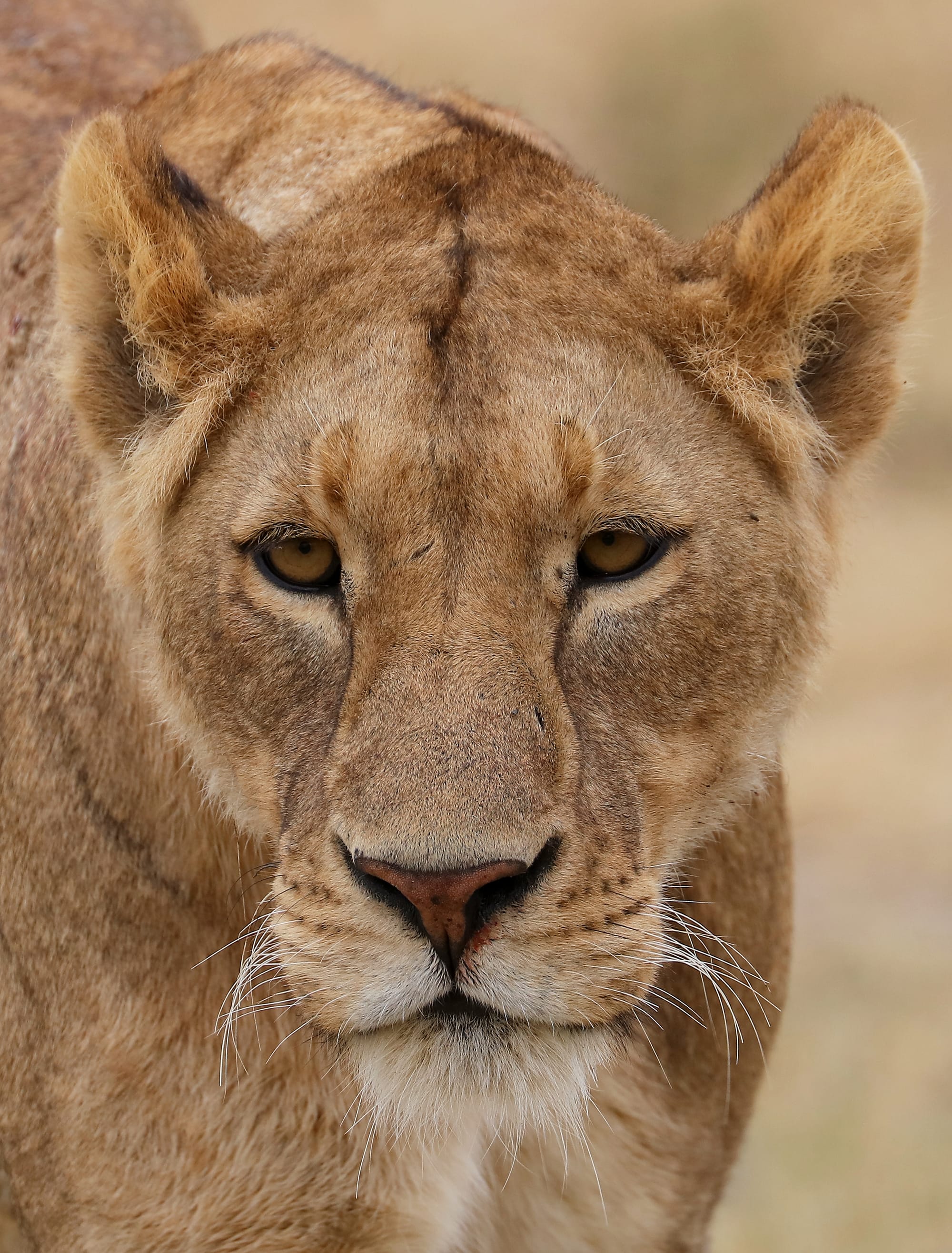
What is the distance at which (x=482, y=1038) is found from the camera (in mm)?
2459

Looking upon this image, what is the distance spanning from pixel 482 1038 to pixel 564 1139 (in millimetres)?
995

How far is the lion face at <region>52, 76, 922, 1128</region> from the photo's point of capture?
2393 millimetres

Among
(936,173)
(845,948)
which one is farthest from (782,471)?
(936,173)

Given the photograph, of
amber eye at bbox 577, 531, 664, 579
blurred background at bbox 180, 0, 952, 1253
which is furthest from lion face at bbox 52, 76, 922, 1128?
blurred background at bbox 180, 0, 952, 1253

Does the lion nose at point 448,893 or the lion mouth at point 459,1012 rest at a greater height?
the lion nose at point 448,893

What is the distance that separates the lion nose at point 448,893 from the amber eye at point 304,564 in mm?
478

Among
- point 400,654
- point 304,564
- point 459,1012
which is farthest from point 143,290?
point 459,1012

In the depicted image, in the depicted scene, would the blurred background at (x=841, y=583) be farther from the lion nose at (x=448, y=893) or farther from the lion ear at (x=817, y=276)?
the lion nose at (x=448, y=893)

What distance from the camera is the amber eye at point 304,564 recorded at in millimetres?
2605

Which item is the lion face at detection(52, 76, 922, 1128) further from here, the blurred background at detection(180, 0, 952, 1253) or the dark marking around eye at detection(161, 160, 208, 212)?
the blurred background at detection(180, 0, 952, 1253)

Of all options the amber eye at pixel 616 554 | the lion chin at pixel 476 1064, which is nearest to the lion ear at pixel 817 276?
the amber eye at pixel 616 554

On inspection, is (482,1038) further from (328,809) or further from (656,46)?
(656,46)

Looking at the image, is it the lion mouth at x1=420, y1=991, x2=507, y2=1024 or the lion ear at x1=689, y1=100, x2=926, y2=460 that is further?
the lion ear at x1=689, y1=100, x2=926, y2=460

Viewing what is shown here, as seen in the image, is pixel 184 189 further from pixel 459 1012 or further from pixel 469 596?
pixel 459 1012
